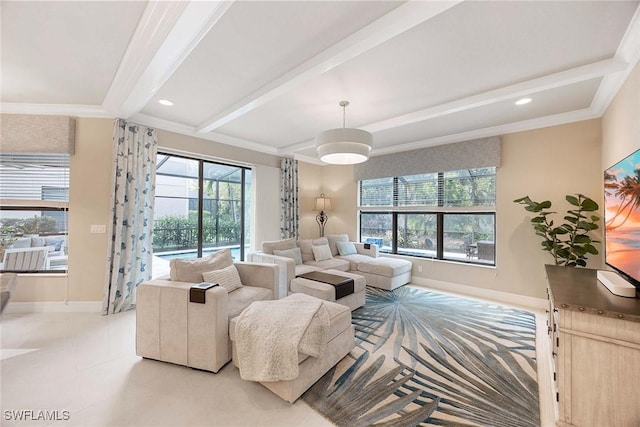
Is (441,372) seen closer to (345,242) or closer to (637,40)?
(637,40)

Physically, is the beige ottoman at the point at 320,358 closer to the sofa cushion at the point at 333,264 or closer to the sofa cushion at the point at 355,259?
the sofa cushion at the point at 333,264

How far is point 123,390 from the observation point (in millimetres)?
2023

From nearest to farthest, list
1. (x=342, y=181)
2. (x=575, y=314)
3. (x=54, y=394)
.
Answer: (x=575, y=314)
(x=54, y=394)
(x=342, y=181)

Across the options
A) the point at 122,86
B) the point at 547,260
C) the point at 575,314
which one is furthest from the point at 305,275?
the point at 547,260

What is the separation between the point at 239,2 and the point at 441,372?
3.27 m

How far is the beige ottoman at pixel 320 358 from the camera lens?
1.92 m

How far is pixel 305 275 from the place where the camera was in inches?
152

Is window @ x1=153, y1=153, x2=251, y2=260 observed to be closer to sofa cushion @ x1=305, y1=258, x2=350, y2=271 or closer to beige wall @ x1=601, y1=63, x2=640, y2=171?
sofa cushion @ x1=305, y1=258, x2=350, y2=271

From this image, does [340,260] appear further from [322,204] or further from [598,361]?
[598,361]

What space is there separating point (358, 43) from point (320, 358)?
2.53 m

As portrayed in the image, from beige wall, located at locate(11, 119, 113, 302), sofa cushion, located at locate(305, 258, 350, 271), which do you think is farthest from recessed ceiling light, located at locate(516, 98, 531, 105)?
beige wall, located at locate(11, 119, 113, 302)

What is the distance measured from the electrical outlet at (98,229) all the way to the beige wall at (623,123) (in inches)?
230

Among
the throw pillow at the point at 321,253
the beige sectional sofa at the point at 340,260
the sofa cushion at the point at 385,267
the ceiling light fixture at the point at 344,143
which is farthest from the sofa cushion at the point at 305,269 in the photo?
the ceiling light fixture at the point at 344,143

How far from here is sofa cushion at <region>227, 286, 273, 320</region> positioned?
250 cm
